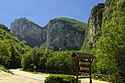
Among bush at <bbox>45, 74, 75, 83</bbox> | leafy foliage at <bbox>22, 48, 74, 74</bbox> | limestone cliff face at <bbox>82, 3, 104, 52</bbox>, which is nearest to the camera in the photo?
bush at <bbox>45, 74, 75, 83</bbox>

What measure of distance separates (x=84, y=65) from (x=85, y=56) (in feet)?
2.75

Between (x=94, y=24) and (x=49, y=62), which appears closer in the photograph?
(x=49, y=62)

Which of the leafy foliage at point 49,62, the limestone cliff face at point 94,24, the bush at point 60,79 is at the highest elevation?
the limestone cliff face at point 94,24

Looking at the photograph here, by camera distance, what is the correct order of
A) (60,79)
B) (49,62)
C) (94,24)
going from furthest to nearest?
(94,24) < (49,62) < (60,79)

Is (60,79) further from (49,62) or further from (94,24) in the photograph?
(94,24)

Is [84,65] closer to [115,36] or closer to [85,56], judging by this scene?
[85,56]

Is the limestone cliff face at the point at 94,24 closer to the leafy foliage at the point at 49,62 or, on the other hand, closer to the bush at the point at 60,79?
the leafy foliage at the point at 49,62

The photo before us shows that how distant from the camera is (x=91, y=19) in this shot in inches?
6250

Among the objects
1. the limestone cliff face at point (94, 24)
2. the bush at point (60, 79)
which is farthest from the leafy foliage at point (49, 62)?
the limestone cliff face at point (94, 24)

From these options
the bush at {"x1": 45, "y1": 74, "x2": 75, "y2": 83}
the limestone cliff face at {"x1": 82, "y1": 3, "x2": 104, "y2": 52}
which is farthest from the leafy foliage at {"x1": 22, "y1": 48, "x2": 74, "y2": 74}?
the limestone cliff face at {"x1": 82, "y1": 3, "x2": 104, "y2": 52}

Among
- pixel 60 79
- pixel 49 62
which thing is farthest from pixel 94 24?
pixel 60 79

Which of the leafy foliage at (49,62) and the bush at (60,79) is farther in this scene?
the leafy foliage at (49,62)

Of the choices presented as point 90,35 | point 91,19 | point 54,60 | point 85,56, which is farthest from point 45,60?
point 91,19

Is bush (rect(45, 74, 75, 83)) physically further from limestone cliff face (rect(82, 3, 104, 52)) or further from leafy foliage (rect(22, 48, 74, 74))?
limestone cliff face (rect(82, 3, 104, 52))
